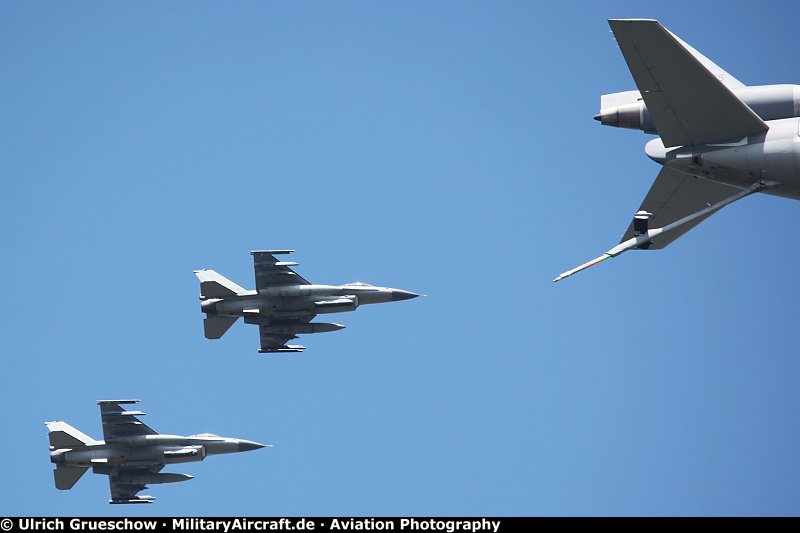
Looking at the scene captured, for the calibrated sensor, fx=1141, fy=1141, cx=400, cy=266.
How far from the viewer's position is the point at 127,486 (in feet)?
205

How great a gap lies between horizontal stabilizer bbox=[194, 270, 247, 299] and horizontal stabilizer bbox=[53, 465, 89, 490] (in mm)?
12007

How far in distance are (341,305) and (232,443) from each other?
9292mm

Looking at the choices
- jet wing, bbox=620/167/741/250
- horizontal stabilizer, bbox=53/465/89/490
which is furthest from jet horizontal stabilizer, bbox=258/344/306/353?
jet wing, bbox=620/167/741/250

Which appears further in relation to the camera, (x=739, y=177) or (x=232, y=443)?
(x=232, y=443)

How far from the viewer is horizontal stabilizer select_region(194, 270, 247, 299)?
61344 mm

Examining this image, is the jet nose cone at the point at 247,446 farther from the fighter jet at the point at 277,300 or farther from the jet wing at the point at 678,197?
the jet wing at the point at 678,197

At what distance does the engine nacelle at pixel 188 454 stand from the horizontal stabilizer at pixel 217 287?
815cm

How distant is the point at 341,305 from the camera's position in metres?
59.3

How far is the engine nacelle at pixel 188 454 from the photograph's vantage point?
195 feet

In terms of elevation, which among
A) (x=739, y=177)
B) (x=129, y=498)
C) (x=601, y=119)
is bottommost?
(x=129, y=498)

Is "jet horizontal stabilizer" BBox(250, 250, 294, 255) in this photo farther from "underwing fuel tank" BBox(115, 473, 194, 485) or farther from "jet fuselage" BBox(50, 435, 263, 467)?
"underwing fuel tank" BBox(115, 473, 194, 485)

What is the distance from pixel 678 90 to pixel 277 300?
99.2ft
